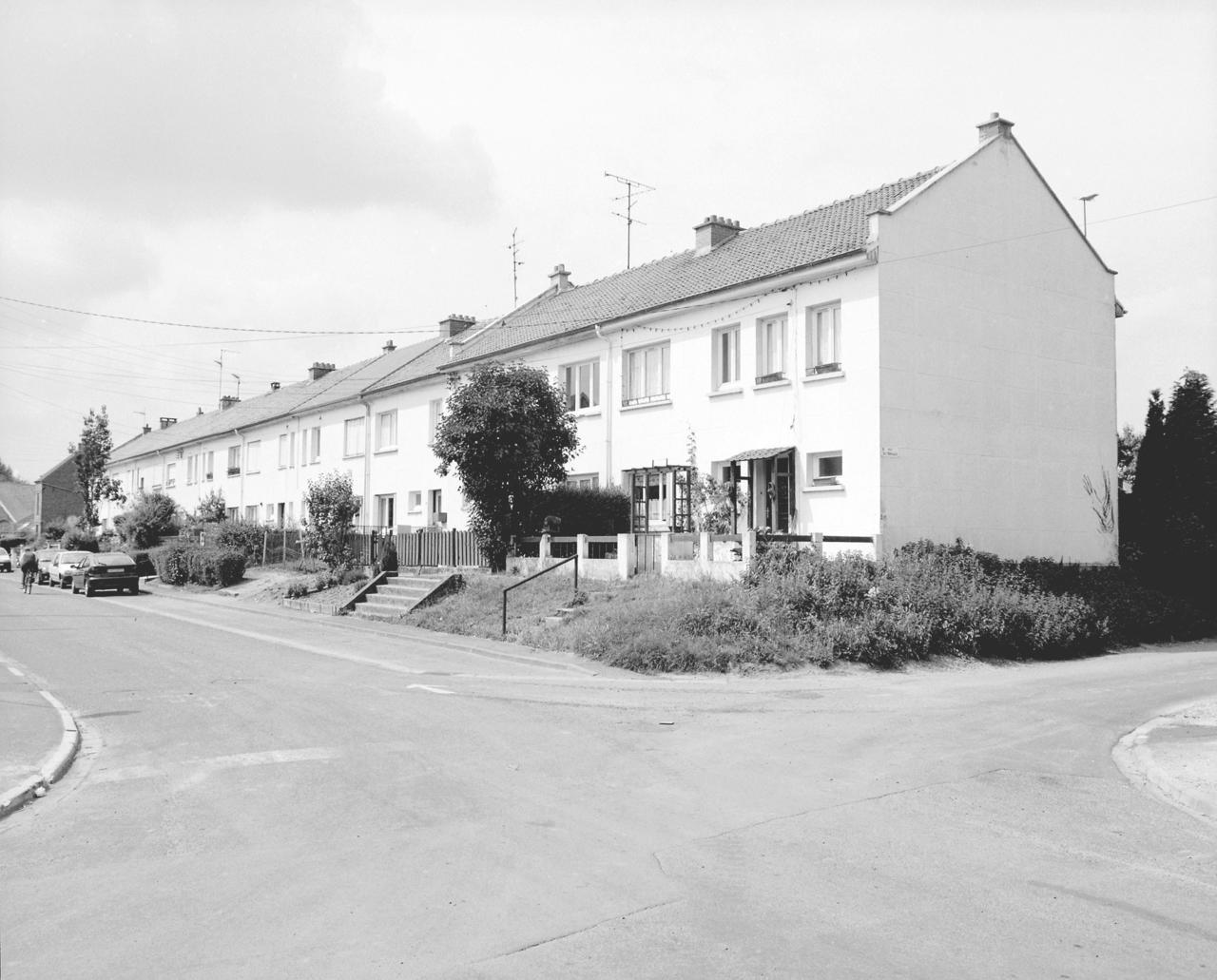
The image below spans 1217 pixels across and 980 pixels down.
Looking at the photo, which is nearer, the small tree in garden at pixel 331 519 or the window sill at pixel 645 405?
the window sill at pixel 645 405

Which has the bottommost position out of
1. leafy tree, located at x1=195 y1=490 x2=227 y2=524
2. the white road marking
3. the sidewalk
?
the white road marking

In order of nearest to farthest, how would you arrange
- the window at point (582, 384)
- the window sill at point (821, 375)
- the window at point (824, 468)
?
the window sill at point (821, 375), the window at point (824, 468), the window at point (582, 384)

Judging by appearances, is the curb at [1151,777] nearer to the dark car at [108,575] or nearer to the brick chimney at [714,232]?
the brick chimney at [714,232]

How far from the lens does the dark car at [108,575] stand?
111 feet

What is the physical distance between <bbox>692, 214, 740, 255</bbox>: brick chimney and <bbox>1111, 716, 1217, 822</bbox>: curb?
769 inches

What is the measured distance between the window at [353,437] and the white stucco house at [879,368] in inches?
451

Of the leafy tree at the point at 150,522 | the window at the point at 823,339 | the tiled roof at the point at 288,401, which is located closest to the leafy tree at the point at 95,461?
the tiled roof at the point at 288,401

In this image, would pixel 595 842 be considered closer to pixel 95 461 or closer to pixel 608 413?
pixel 608 413

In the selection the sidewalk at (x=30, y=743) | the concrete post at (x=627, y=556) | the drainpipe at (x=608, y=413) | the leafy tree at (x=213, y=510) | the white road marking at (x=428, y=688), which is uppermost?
the drainpipe at (x=608, y=413)

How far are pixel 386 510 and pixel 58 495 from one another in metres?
67.0

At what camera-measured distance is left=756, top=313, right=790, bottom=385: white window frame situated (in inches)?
870

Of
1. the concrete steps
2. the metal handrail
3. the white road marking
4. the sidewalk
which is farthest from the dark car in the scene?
the white road marking

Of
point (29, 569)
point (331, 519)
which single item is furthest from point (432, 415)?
point (29, 569)

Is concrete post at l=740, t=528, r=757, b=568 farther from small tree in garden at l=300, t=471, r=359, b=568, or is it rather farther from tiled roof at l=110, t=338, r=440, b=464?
tiled roof at l=110, t=338, r=440, b=464
